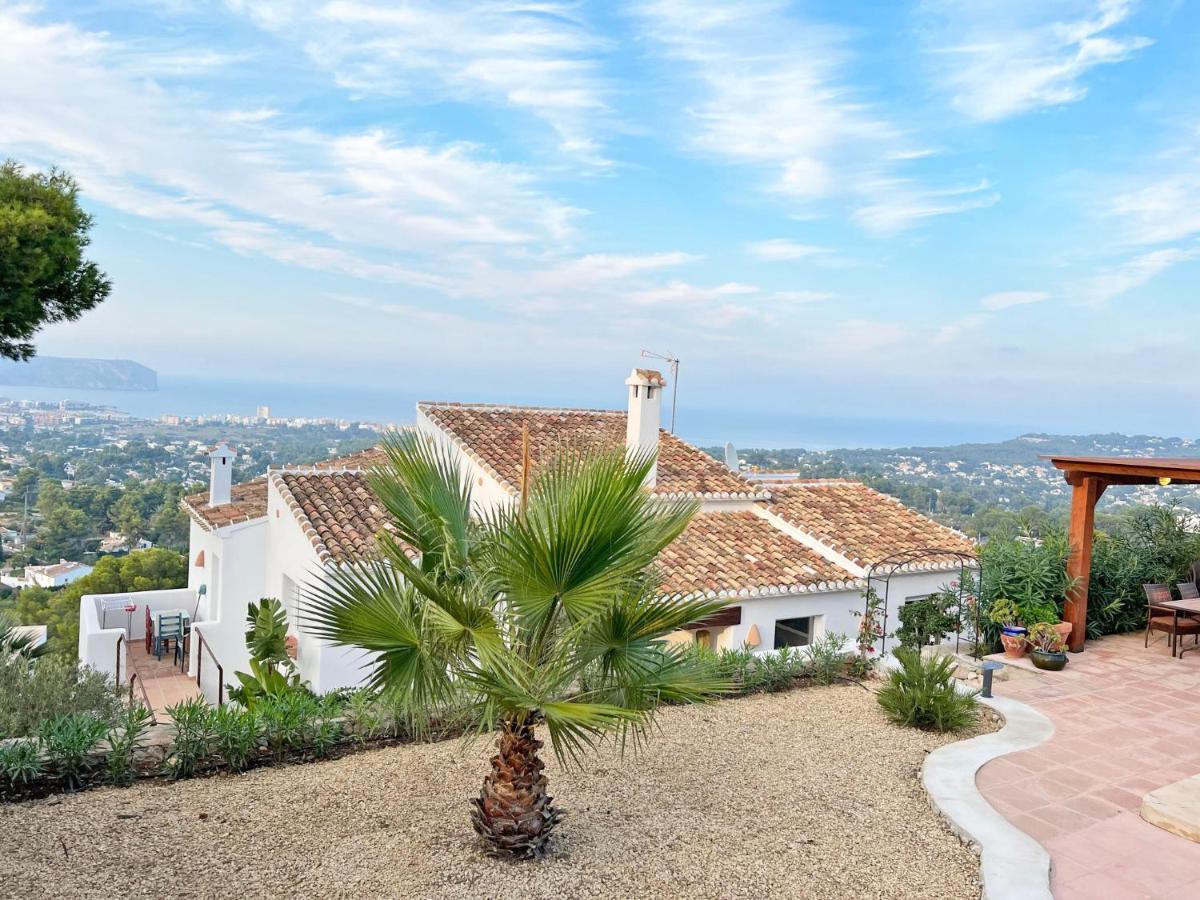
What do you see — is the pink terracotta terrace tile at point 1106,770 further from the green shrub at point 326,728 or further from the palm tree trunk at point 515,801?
the green shrub at point 326,728

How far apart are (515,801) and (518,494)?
7.46 m

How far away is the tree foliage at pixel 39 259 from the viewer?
6188 mm

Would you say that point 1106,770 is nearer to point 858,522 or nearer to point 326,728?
point 326,728

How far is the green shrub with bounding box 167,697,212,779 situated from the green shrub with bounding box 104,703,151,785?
24 centimetres

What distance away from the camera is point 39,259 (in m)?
6.29

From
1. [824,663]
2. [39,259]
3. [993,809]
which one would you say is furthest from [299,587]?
[993,809]

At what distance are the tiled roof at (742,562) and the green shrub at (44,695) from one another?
24.7 feet

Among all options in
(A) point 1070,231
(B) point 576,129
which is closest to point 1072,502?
(B) point 576,129

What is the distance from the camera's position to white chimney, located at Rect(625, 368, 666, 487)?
1533 centimetres

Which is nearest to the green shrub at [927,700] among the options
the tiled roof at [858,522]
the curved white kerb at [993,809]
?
the curved white kerb at [993,809]

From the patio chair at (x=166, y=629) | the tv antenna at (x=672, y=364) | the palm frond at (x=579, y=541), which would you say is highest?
the tv antenna at (x=672, y=364)

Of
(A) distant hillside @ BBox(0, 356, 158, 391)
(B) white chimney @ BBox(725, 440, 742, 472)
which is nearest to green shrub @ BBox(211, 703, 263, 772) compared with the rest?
(B) white chimney @ BBox(725, 440, 742, 472)

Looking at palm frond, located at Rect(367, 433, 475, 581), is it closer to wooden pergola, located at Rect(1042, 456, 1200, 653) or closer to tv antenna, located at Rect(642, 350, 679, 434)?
wooden pergola, located at Rect(1042, 456, 1200, 653)

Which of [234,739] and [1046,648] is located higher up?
[1046,648]
